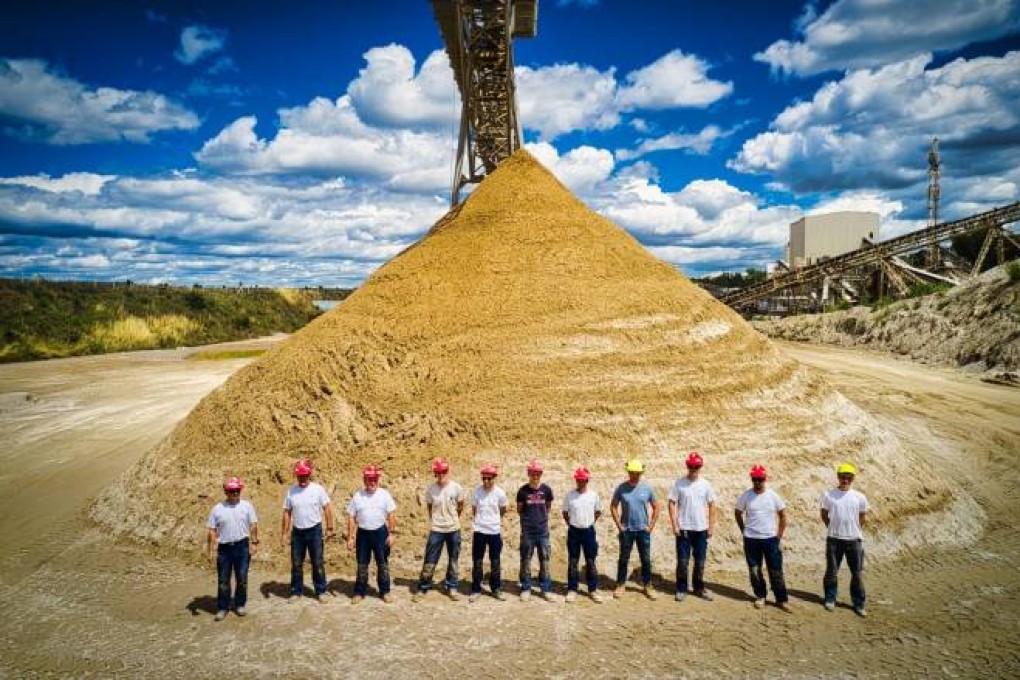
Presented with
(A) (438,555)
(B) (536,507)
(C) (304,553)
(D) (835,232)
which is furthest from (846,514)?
(D) (835,232)

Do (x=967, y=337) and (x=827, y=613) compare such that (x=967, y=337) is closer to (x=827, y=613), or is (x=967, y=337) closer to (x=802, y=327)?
(x=802, y=327)

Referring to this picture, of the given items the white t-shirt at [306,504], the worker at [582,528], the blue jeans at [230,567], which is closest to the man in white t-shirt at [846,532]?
the worker at [582,528]

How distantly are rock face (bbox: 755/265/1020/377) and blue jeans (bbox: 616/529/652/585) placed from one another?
22433mm

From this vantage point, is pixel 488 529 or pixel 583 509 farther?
pixel 488 529

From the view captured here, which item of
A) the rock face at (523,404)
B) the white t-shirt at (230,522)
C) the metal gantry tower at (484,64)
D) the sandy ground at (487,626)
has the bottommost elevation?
the sandy ground at (487,626)

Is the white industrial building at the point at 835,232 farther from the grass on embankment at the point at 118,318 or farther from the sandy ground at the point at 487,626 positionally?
the grass on embankment at the point at 118,318

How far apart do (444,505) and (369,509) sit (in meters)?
0.96

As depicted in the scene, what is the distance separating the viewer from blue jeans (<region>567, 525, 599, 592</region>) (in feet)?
24.5

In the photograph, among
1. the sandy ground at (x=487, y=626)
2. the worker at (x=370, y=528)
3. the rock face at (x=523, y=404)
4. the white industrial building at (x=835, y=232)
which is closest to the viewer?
the sandy ground at (x=487, y=626)

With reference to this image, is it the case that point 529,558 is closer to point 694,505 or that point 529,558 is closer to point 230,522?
point 694,505

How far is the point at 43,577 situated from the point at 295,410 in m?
4.33

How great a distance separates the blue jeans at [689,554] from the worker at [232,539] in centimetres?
544

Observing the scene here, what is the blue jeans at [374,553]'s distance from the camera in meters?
7.45

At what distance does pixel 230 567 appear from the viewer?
7.35 meters
